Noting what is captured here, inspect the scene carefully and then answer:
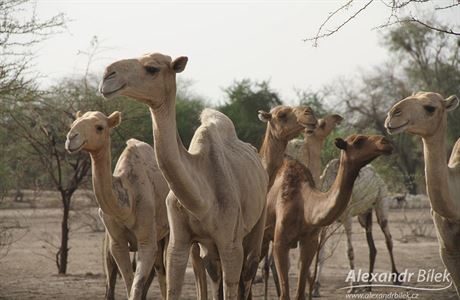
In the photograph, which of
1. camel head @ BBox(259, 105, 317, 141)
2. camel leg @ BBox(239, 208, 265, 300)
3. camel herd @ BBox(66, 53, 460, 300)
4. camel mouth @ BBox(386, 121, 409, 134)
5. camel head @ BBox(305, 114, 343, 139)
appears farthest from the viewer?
camel head @ BBox(305, 114, 343, 139)

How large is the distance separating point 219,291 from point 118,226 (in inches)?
62.0

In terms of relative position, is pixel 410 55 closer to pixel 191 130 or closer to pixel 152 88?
pixel 191 130

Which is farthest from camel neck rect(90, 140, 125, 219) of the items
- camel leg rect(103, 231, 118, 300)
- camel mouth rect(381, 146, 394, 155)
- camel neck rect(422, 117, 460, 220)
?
camel neck rect(422, 117, 460, 220)

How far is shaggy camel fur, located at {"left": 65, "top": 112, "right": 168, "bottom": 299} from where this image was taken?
8.09 meters

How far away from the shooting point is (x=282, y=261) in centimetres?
960

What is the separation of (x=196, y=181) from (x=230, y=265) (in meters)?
0.74

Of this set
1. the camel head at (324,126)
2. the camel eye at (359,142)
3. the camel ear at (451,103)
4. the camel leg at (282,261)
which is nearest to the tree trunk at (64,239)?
the camel head at (324,126)

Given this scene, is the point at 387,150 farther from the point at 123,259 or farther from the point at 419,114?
the point at 123,259

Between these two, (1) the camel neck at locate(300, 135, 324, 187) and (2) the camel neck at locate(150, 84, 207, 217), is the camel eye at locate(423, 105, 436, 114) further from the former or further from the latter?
(1) the camel neck at locate(300, 135, 324, 187)

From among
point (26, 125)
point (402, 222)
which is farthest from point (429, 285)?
point (402, 222)

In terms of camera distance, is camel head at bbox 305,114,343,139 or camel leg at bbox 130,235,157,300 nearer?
camel leg at bbox 130,235,157,300

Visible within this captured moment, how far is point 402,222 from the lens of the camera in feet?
86.9

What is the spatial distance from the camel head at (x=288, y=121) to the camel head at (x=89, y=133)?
278 centimetres

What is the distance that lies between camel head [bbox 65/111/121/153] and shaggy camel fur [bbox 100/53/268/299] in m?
0.97
